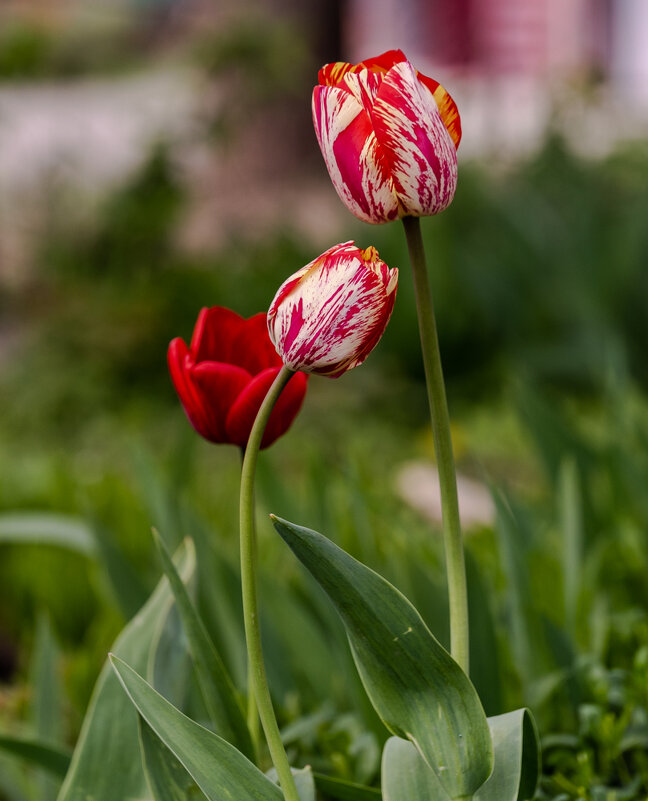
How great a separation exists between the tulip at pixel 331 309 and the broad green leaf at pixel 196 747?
222mm

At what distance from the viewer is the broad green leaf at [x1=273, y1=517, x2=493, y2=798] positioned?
0.62 metres

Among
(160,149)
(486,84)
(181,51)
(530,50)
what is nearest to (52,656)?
(160,149)

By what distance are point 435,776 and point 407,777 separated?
0.03 metres

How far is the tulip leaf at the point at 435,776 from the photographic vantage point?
656mm

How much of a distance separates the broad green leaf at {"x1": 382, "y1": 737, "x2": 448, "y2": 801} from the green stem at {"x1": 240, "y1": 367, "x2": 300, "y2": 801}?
6cm

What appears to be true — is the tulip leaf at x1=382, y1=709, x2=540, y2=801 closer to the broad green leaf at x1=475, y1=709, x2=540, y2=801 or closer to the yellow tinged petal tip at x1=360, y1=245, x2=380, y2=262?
the broad green leaf at x1=475, y1=709, x2=540, y2=801

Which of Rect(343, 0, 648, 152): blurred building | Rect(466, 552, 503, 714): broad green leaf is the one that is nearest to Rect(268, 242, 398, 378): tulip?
Rect(466, 552, 503, 714): broad green leaf

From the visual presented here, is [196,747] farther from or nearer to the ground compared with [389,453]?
farther from the ground

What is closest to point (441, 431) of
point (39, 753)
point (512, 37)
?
point (39, 753)

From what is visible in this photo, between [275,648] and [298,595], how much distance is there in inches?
9.8

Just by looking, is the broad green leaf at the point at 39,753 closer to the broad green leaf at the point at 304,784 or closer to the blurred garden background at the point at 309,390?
the blurred garden background at the point at 309,390

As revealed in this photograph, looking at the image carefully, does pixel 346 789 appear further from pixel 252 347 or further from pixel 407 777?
pixel 252 347

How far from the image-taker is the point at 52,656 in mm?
1064

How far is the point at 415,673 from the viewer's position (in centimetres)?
63
